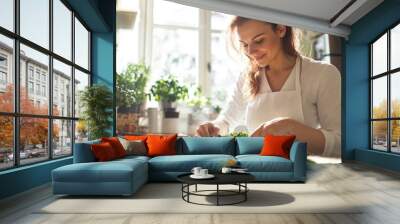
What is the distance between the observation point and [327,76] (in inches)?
367

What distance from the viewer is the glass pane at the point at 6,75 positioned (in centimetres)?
468

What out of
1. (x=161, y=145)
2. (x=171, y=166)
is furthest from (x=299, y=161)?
(x=161, y=145)

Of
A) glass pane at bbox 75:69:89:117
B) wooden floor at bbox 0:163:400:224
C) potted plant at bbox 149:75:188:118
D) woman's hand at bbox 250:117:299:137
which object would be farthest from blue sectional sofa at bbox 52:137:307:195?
potted plant at bbox 149:75:188:118

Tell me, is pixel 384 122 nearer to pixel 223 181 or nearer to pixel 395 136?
pixel 395 136

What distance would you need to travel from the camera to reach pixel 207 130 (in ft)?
31.9

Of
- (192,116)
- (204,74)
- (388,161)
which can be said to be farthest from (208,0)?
(388,161)

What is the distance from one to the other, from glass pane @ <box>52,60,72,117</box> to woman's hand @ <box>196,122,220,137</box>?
3534 mm

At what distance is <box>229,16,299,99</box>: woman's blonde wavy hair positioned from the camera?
9.32 metres

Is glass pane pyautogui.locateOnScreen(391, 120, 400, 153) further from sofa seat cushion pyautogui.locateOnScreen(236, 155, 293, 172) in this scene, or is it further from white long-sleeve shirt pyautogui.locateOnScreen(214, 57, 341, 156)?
sofa seat cushion pyautogui.locateOnScreen(236, 155, 293, 172)

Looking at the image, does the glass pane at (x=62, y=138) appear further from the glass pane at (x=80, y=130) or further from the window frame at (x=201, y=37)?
the window frame at (x=201, y=37)

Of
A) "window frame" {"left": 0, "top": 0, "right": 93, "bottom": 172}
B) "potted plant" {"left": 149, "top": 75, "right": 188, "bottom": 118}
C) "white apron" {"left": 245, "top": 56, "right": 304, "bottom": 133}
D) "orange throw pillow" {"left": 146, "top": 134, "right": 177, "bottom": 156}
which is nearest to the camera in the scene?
"window frame" {"left": 0, "top": 0, "right": 93, "bottom": 172}

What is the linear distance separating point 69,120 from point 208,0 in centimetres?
387

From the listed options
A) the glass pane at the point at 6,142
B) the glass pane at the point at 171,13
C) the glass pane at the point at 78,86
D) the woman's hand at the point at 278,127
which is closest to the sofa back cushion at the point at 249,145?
the woman's hand at the point at 278,127

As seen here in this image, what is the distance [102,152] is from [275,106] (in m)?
4.92
